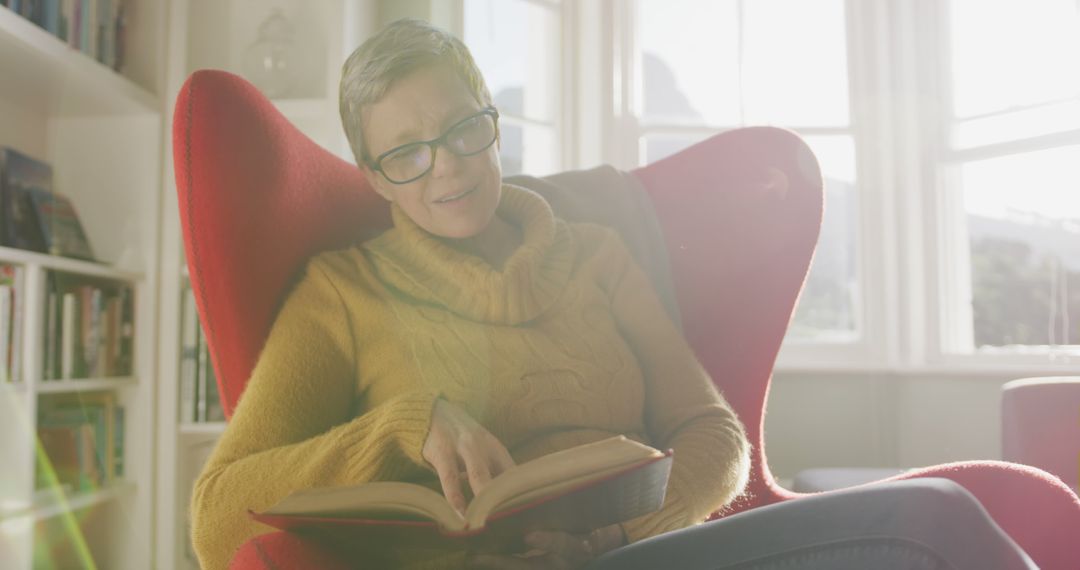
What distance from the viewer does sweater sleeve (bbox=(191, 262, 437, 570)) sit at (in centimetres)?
70

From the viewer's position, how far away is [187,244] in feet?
2.93

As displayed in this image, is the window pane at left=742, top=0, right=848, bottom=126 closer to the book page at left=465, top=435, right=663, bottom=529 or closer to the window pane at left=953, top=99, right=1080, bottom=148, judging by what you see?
the window pane at left=953, top=99, right=1080, bottom=148

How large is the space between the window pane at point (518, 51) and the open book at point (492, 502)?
62.7 inches

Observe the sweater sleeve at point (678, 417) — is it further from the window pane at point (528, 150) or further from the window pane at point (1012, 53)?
the window pane at point (1012, 53)

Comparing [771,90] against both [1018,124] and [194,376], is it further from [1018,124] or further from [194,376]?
[194,376]

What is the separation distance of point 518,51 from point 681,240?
1186 mm

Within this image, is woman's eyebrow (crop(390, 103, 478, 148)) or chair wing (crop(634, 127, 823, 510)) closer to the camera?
woman's eyebrow (crop(390, 103, 478, 148))

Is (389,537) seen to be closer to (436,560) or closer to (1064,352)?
(436,560)

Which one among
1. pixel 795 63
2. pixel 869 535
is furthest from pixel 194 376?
pixel 795 63

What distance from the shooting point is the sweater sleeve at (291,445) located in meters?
0.70

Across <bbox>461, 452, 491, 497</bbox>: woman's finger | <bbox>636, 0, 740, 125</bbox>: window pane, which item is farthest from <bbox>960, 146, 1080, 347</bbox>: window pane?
<bbox>461, 452, 491, 497</bbox>: woman's finger

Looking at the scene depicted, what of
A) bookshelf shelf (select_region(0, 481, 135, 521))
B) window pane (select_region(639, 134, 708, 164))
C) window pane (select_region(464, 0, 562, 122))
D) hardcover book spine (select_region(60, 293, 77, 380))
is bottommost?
bookshelf shelf (select_region(0, 481, 135, 521))

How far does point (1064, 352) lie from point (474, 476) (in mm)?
2069

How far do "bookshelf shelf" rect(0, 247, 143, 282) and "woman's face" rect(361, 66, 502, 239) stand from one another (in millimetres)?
999
